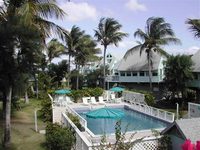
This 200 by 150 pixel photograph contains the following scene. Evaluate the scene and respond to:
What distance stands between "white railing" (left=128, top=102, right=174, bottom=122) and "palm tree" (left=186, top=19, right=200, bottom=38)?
26.7 ft

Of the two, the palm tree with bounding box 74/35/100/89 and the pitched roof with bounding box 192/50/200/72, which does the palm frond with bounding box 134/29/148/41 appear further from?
the palm tree with bounding box 74/35/100/89

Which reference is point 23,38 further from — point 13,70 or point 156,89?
point 156,89

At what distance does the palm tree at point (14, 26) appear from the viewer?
41.8 ft

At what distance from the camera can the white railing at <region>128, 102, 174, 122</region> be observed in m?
18.1

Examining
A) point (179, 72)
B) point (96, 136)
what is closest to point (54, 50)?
point (179, 72)

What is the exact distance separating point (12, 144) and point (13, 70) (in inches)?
145

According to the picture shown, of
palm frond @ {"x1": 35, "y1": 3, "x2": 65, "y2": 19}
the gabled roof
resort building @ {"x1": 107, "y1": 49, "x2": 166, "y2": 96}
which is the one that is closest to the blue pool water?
palm frond @ {"x1": 35, "y1": 3, "x2": 65, "y2": 19}

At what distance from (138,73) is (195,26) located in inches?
676

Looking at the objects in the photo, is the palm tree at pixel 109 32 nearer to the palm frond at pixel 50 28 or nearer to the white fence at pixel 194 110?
the white fence at pixel 194 110

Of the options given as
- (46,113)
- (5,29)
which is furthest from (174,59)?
(5,29)

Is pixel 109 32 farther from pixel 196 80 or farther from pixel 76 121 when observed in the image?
pixel 76 121

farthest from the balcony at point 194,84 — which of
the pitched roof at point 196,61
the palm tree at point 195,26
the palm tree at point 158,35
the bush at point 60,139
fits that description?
the bush at point 60,139

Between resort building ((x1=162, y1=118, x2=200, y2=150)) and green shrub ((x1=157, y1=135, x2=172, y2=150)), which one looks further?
green shrub ((x1=157, y1=135, x2=172, y2=150))

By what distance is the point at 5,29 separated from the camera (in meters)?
12.8
